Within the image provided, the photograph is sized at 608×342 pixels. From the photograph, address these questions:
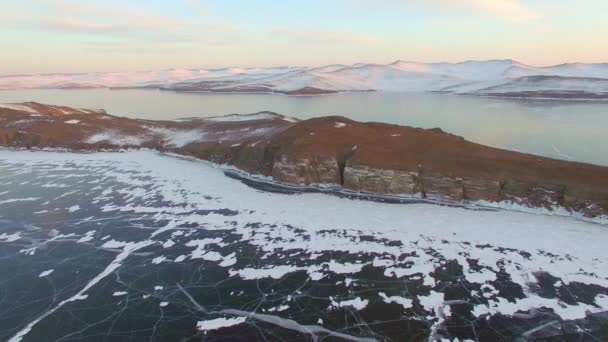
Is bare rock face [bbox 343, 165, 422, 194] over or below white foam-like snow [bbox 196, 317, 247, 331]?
over

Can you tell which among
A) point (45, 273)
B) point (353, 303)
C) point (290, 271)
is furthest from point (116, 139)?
point (353, 303)

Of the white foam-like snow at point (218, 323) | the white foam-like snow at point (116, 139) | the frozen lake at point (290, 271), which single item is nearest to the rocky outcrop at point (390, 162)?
the white foam-like snow at point (116, 139)

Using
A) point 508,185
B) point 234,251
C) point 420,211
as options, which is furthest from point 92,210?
point 508,185

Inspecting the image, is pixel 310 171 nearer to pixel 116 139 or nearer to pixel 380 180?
Result: pixel 380 180

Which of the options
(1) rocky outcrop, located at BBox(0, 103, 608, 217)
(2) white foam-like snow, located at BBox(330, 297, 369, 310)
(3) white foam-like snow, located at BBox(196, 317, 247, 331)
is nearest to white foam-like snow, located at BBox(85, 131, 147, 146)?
(1) rocky outcrop, located at BBox(0, 103, 608, 217)

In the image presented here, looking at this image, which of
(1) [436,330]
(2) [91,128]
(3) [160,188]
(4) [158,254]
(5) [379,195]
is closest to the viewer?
(1) [436,330]

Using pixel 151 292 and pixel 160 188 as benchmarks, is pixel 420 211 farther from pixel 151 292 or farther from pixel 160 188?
pixel 160 188

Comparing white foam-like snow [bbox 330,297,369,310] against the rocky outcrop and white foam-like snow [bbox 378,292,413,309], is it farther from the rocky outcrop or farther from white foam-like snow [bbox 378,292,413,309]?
the rocky outcrop
